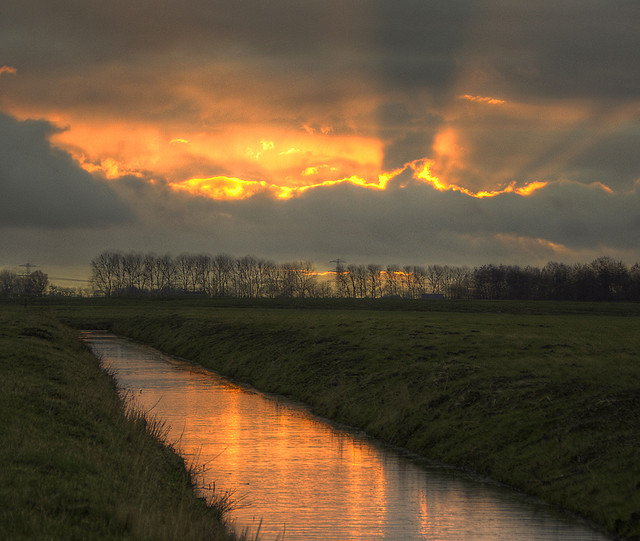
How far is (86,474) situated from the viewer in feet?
55.0

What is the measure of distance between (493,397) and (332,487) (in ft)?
36.1

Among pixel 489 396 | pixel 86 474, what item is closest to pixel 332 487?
pixel 86 474

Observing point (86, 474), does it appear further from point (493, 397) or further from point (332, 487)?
point (493, 397)

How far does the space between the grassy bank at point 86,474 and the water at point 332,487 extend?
71.5 inches

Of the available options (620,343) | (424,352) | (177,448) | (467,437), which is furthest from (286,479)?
(620,343)

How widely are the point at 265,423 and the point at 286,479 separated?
36.0 feet

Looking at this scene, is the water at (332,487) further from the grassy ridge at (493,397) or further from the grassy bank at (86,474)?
the grassy bank at (86,474)

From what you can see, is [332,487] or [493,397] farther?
[493,397]

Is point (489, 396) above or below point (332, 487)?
→ above

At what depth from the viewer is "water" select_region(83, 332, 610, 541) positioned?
17797mm

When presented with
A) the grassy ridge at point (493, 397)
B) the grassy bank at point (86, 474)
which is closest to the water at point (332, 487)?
the grassy ridge at point (493, 397)

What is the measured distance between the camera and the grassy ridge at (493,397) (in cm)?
2112

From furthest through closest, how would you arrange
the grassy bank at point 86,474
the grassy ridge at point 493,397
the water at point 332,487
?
the grassy ridge at point 493,397, the water at point 332,487, the grassy bank at point 86,474

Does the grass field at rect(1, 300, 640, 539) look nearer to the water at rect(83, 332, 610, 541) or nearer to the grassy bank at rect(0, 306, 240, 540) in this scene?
the water at rect(83, 332, 610, 541)
